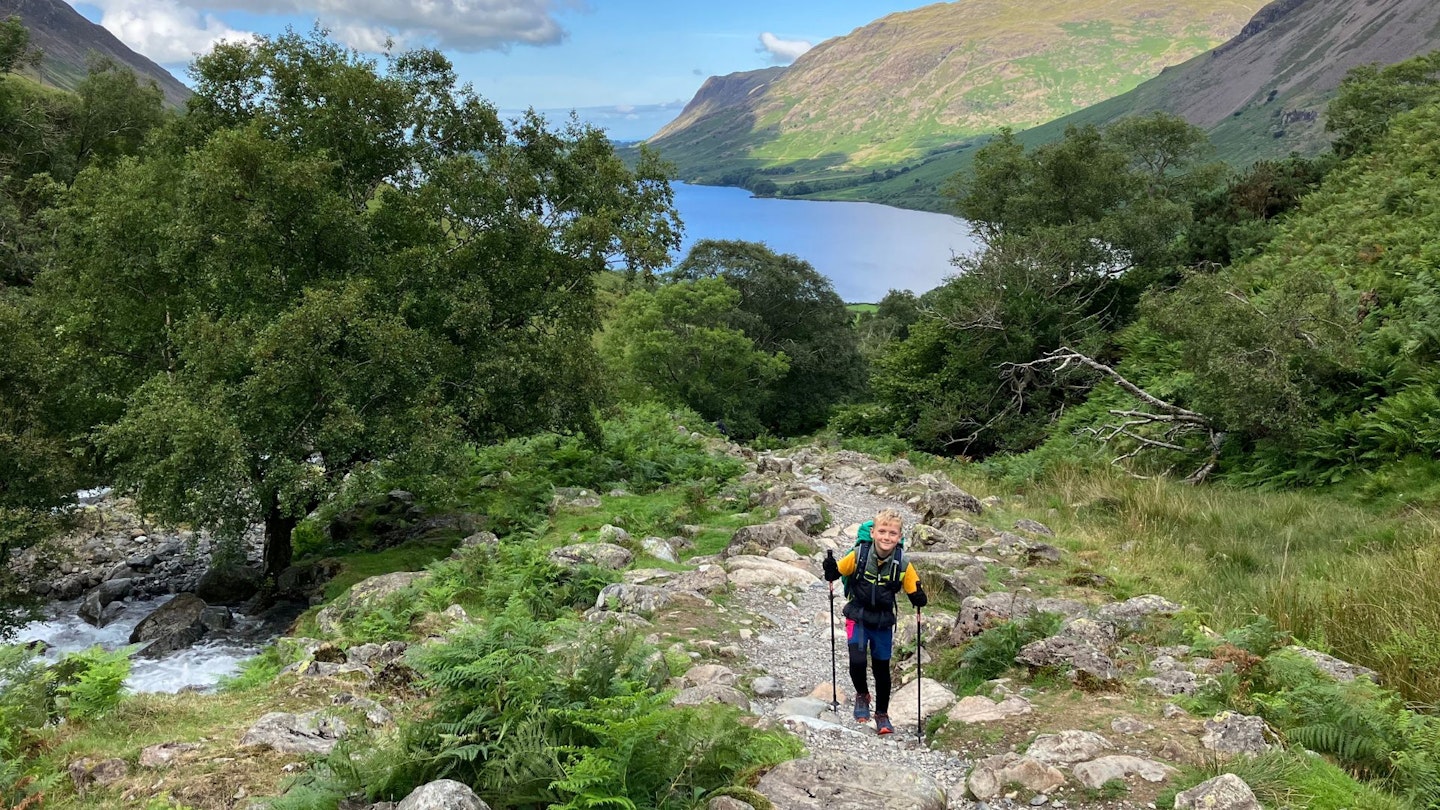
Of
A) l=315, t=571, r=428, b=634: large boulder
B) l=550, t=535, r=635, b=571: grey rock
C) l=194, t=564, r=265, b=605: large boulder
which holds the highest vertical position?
l=550, t=535, r=635, b=571: grey rock

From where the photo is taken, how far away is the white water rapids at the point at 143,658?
1164cm

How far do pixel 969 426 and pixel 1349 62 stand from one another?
221961 millimetres

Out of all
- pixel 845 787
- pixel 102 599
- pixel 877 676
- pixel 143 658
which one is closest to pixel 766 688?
pixel 877 676

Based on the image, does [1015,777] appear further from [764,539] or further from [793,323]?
[793,323]

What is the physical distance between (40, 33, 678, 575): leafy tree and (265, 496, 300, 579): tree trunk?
5 centimetres

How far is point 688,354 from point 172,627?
30416 mm

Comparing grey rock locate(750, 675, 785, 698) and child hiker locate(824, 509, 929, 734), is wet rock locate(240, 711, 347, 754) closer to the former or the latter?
grey rock locate(750, 675, 785, 698)

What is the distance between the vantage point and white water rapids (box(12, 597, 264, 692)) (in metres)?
11.6

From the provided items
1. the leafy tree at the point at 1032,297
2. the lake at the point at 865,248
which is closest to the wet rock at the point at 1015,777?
the leafy tree at the point at 1032,297

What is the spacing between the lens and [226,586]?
16219mm

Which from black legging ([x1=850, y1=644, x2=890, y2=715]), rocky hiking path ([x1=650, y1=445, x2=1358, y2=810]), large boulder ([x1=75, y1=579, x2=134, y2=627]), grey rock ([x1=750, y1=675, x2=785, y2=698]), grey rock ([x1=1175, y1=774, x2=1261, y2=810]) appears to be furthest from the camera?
large boulder ([x1=75, y1=579, x2=134, y2=627])

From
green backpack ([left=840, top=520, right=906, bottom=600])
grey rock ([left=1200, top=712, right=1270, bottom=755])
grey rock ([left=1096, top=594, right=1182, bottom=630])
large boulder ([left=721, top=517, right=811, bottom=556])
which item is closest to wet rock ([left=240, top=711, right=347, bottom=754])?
green backpack ([left=840, top=520, right=906, bottom=600])

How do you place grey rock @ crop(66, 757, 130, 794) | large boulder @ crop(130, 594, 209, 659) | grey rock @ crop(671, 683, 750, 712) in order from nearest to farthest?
1. grey rock @ crop(66, 757, 130, 794)
2. grey rock @ crop(671, 683, 750, 712)
3. large boulder @ crop(130, 594, 209, 659)

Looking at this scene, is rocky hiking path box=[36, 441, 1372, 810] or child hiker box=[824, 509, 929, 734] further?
child hiker box=[824, 509, 929, 734]
